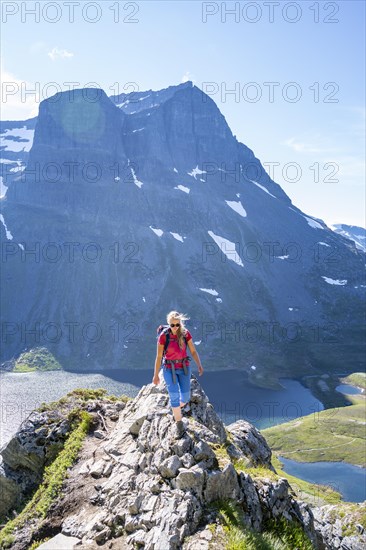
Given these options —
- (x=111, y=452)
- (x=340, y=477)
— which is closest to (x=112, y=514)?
(x=111, y=452)

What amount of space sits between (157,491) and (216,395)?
160551 mm

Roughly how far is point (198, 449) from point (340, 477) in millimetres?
114885

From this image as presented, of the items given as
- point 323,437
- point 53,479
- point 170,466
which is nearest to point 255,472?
point 170,466

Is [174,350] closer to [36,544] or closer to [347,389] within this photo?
[36,544]

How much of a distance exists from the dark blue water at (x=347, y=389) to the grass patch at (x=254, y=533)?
189555 millimetres

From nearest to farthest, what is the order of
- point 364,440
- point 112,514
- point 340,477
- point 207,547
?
point 207,547 < point 112,514 < point 340,477 < point 364,440

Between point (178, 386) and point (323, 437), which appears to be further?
point (323, 437)

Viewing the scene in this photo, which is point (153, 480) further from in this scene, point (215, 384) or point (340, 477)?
point (215, 384)

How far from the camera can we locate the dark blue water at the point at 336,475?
101062mm

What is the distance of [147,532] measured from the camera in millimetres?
11562

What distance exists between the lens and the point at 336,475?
111188 millimetres

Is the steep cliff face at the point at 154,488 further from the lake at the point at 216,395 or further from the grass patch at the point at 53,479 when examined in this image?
the lake at the point at 216,395

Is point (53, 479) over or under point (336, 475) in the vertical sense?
over

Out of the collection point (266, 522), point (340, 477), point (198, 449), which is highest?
point (198, 449)
